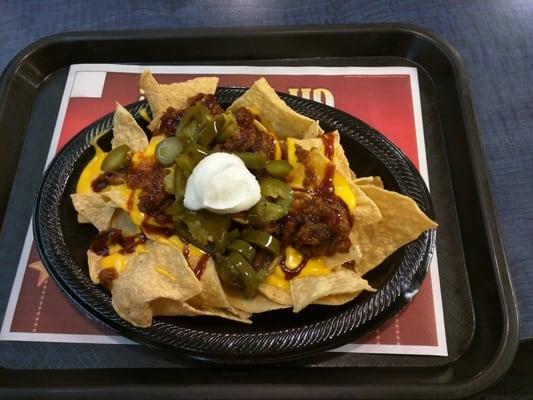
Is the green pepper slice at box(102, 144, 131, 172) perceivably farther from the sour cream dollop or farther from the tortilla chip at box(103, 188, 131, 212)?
the sour cream dollop

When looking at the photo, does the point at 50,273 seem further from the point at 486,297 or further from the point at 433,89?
the point at 433,89

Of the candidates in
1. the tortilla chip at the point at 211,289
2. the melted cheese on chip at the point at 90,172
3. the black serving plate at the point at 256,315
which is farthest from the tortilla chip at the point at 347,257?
the melted cheese on chip at the point at 90,172

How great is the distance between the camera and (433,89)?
222 cm

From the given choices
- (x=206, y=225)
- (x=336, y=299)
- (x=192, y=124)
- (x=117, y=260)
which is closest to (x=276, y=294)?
(x=336, y=299)

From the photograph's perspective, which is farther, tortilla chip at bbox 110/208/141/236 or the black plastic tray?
tortilla chip at bbox 110/208/141/236

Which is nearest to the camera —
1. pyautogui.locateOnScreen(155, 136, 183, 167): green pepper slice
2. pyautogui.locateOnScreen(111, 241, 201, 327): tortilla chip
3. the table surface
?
pyautogui.locateOnScreen(111, 241, 201, 327): tortilla chip

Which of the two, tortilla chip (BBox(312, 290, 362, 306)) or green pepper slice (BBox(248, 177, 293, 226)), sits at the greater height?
green pepper slice (BBox(248, 177, 293, 226))

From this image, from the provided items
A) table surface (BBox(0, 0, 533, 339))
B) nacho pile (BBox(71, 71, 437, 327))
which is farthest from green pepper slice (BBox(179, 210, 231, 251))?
table surface (BBox(0, 0, 533, 339))

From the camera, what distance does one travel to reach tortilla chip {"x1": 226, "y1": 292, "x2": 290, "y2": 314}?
156 cm

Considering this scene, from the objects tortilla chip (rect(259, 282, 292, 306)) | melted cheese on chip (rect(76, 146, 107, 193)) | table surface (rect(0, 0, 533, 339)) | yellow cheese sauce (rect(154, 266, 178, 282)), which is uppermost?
table surface (rect(0, 0, 533, 339))

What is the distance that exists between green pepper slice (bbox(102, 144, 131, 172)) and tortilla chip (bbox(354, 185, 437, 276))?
0.83 m

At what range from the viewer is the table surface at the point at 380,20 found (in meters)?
2.28

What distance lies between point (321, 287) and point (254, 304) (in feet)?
0.74

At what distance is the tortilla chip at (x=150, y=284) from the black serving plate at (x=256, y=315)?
7 cm
